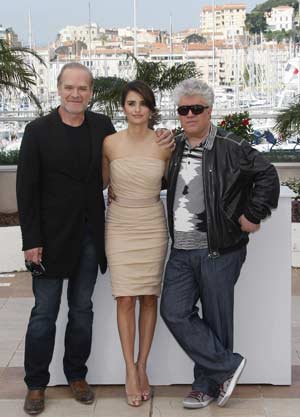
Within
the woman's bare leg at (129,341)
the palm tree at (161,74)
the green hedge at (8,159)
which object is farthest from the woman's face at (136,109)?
the palm tree at (161,74)

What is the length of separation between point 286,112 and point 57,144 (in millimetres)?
7247

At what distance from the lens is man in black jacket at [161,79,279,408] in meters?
3.92

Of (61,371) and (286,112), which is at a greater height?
(286,112)

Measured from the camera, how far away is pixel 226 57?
135ft

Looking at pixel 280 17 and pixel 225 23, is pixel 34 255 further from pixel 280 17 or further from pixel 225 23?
pixel 280 17

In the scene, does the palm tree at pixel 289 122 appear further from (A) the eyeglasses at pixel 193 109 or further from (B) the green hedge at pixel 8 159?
(A) the eyeglasses at pixel 193 109

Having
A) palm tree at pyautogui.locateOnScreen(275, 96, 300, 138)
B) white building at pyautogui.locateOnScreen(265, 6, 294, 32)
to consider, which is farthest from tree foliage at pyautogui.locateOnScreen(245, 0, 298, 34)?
palm tree at pyautogui.locateOnScreen(275, 96, 300, 138)

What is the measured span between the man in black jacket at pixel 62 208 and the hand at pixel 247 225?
55 centimetres

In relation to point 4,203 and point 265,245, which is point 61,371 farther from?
point 4,203

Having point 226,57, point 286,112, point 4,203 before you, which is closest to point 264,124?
point 286,112

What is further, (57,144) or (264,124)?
(264,124)

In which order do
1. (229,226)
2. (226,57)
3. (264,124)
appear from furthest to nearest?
(226,57)
(264,124)
(229,226)

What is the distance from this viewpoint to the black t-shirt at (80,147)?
4.02 meters

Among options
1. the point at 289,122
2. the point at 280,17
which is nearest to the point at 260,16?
the point at 280,17
